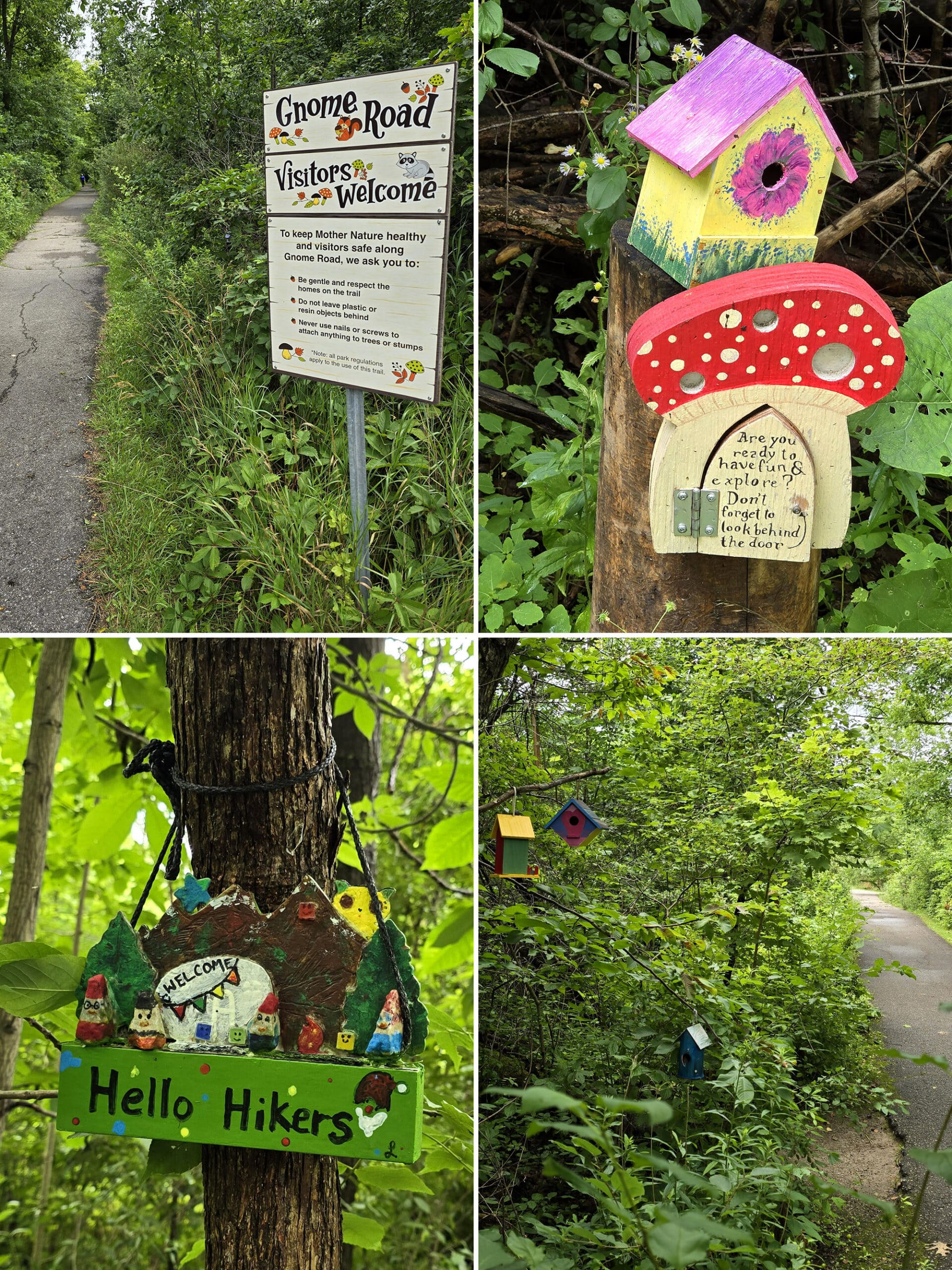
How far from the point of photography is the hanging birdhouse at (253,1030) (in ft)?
4.54

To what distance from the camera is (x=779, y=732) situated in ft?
7.68

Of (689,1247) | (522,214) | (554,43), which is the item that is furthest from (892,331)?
(554,43)

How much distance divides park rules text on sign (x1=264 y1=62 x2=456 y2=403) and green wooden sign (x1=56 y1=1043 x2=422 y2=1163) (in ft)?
6.07

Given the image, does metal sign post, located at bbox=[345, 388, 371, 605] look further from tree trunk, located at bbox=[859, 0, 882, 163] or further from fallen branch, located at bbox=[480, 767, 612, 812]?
tree trunk, located at bbox=[859, 0, 882, 163]

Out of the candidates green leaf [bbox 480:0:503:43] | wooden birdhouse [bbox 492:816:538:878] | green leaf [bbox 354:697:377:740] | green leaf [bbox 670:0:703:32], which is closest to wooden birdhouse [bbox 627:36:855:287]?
green leaf [bbox 670:0:703:32]

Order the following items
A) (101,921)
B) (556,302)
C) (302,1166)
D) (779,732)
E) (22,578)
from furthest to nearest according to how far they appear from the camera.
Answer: (101,921) → (22,578) → (556,302) → (779,732) → (302,1166)

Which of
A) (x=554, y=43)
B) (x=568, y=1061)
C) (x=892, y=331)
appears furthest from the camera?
(x=554, y=43)

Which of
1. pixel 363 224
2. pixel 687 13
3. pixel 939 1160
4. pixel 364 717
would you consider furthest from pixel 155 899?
pixel 687 13

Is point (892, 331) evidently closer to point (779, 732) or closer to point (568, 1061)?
point (779, 732)

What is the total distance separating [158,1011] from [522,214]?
104 inches

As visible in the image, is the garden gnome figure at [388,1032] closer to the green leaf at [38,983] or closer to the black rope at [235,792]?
the black rope at [235,792]

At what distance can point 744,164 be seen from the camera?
1.47 metres

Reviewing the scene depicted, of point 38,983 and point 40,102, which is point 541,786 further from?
point 40,102

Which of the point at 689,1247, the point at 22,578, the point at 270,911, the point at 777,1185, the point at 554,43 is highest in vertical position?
the point at 554,43
